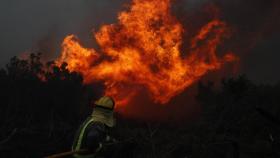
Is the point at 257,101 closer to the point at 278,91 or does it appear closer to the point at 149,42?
the point at 278,91

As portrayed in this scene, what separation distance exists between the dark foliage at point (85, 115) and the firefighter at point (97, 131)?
27.4 metres

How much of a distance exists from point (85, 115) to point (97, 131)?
159 feet

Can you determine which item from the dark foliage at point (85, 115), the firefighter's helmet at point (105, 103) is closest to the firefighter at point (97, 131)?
the firefighter's helmet at point (105, 103)

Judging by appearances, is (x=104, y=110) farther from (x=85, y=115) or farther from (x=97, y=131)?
(x=85, y=115)

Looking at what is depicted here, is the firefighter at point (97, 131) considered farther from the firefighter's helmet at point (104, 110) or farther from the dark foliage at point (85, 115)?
the dark foliage at point (85, 115)

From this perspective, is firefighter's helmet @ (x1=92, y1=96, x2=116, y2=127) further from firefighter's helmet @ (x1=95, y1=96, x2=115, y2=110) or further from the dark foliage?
the dark foliage

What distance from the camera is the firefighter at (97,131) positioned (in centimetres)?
508

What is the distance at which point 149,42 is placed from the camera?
41.5 metres

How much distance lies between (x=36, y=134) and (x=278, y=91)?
33456 millimetres

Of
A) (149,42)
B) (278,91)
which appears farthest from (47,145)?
(278,91)

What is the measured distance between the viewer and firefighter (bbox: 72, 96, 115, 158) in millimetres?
5082

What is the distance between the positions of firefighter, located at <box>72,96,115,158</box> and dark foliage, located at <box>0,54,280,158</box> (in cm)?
2744

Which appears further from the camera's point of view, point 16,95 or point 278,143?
point 16,95

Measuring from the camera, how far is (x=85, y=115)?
174ft
